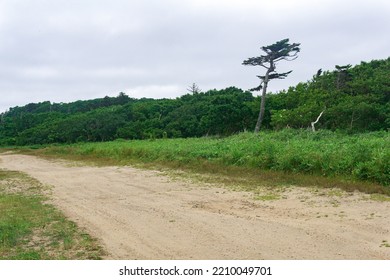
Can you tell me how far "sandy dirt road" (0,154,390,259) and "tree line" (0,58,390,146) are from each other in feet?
57.0

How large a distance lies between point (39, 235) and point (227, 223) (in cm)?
306

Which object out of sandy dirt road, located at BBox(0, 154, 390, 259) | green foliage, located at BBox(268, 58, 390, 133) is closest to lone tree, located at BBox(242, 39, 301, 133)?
green foliage, located at BBox(268, 58, 390, 133)

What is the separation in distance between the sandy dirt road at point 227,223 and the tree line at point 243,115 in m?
17.4

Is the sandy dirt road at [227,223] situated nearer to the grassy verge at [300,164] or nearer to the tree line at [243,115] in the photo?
the grassy verge at [300,164]

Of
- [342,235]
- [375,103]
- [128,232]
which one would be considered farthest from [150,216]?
[375,103]

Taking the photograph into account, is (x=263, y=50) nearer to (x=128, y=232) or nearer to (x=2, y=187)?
(x=2, y=187)

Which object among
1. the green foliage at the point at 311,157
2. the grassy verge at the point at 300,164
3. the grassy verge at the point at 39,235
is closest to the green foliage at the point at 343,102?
the green foliage at the point at 311,157

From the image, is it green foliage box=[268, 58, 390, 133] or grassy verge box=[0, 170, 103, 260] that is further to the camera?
green foliage box=[268, 58, 390, 133]

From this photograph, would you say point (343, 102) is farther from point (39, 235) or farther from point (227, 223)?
point (39, 235)

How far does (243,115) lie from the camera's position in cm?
3791

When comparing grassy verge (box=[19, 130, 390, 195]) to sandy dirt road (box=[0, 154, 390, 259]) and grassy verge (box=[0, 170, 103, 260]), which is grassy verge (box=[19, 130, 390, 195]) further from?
grassy verge (box=[0, 170, 103, 260])

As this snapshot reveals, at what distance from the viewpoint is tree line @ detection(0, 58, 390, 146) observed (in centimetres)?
2644

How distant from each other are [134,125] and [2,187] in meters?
37.3

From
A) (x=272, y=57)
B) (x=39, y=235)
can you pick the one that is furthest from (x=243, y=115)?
(x=39, y=235)
